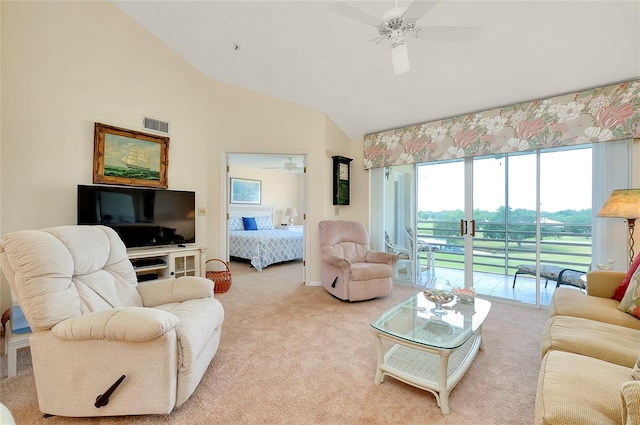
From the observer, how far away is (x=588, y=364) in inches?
47.9

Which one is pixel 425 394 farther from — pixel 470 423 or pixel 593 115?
pixel 593 115

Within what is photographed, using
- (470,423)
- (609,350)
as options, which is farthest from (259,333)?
(609,350)

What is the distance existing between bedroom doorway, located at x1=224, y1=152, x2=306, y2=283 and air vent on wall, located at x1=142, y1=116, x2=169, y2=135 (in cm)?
101

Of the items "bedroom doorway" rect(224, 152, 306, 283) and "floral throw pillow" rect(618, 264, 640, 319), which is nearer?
"floral throw pillow" rect(618, 264, 640, 319)

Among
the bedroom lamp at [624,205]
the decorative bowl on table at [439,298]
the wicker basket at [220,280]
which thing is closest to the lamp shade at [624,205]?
the bedroom lamp at [624,205]

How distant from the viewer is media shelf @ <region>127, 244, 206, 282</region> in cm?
309

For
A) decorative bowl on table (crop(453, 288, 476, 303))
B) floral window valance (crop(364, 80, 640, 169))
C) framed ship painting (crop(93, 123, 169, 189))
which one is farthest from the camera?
framed ship painting (crop(93, 123, 169, 189))

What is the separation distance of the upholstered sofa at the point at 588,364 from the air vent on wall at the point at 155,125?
4.13 metres

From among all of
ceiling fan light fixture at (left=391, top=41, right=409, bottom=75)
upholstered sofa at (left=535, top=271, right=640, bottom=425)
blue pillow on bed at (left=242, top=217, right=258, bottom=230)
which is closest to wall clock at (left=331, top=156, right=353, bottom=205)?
ceiling fan light fixture at (left=391, top=41, right=409, bottom=75)

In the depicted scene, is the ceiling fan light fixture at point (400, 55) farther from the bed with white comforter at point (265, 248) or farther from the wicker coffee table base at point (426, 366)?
the bed with white comforter at point (265, 248)

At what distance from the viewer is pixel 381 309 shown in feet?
10.3

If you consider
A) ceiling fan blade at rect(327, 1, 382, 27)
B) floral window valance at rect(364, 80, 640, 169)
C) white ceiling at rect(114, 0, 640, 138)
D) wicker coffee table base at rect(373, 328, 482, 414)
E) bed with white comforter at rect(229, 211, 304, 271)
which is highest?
white ceiling at rect(114, 0, 640, 138)

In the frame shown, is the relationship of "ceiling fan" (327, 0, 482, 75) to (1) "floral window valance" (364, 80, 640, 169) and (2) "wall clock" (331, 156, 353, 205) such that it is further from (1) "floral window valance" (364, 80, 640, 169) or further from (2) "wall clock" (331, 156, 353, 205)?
(2) "wall clock" (331, 156, 353, 205)

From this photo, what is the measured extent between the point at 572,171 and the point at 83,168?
5.29 m
